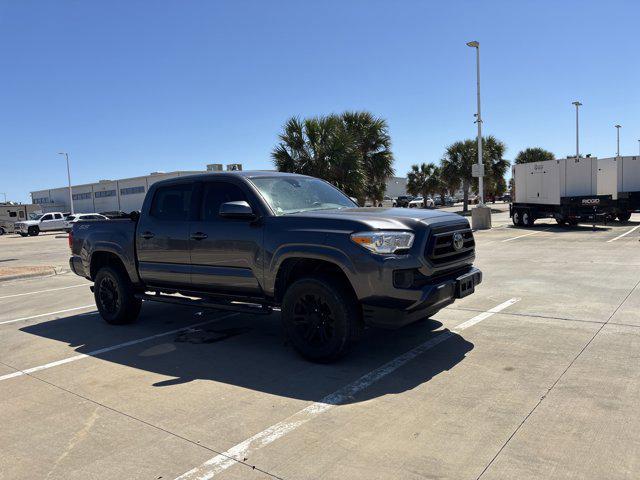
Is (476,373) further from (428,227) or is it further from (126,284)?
(126,284)

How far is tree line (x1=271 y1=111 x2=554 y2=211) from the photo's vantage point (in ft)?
79.5

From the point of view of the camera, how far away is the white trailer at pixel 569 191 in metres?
22.8

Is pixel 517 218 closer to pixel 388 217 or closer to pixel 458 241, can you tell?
pixel 458 241

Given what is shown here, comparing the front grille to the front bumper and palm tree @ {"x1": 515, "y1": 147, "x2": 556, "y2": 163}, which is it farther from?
palm tree @ {"x1": 515, "y1": 147, "x2": 556, "y2": 163}

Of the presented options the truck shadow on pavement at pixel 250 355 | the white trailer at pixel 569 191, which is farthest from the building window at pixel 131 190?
the truck shadow on pavement at pixel 250 355

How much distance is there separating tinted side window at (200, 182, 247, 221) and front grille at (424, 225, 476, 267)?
2.27 meters

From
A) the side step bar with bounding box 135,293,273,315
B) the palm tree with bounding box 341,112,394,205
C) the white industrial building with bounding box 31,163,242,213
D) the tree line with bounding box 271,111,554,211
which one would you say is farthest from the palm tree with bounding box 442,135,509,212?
the side step bar with bounding box 135,293,273,315

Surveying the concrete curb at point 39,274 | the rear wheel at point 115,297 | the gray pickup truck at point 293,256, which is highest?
the gray pickup truck at point 293,256

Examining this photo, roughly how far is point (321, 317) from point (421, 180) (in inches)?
2221

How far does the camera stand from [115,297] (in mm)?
7184

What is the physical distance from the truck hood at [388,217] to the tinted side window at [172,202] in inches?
66.7

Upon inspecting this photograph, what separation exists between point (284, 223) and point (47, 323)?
15.4ft

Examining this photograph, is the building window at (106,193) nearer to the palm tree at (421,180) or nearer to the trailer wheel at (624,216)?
the palm tree at (421,180)

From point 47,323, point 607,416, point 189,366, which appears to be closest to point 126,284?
point 47,323
